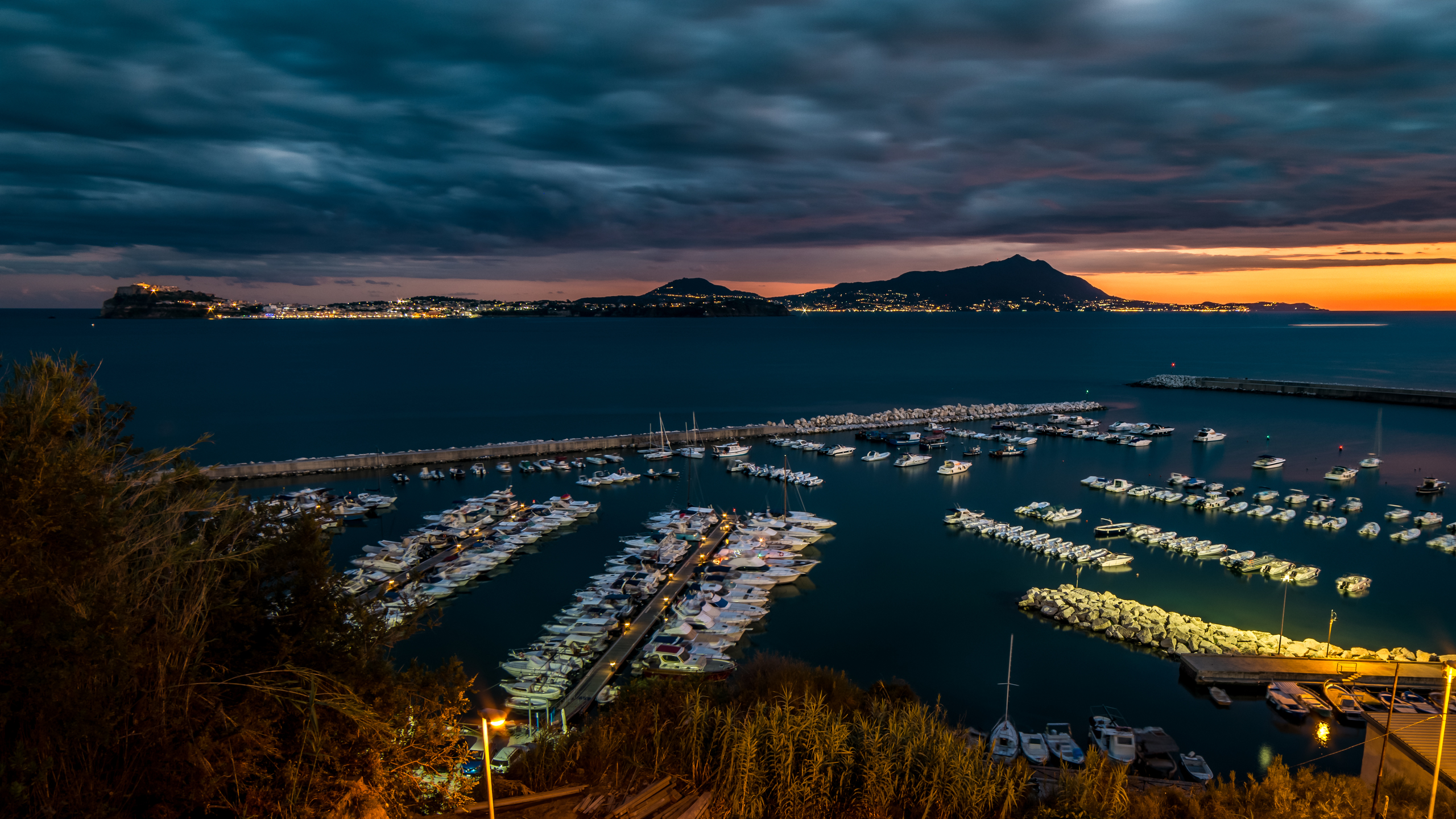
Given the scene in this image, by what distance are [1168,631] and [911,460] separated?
24187 millimetres

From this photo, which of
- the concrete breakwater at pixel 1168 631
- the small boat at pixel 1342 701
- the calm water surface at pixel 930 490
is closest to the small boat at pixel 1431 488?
the calm water surface at pixel 930 490

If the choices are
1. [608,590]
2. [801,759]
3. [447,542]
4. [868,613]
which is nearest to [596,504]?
[447,542]

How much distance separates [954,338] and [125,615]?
174066 mm

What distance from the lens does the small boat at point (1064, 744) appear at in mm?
15125

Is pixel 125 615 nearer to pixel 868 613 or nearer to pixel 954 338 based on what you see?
pixel 868 613

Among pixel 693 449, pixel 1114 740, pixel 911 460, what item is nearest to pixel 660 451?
pixel 693 449

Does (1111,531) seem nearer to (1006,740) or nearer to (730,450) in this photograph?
(1006,740)

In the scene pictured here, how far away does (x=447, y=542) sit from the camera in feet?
95.0

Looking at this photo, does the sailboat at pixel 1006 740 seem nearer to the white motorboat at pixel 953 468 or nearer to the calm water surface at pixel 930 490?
the calm water surface at pixel 930 490

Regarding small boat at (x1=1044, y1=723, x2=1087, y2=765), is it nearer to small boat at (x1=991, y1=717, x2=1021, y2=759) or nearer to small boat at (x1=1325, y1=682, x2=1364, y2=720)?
small boat at (x1=991, y1=717, x2=1021, y2=759)

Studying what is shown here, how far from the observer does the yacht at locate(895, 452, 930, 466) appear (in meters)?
45.2

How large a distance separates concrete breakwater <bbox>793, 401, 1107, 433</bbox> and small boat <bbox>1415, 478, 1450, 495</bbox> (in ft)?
86.5

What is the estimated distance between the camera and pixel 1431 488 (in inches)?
1507

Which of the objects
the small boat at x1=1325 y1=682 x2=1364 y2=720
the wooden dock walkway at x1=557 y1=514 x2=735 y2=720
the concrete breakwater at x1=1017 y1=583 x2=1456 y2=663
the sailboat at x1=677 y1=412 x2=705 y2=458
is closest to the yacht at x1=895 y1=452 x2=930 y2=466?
the sailboat at x1=677 y1=412 x2=705 y2=458
